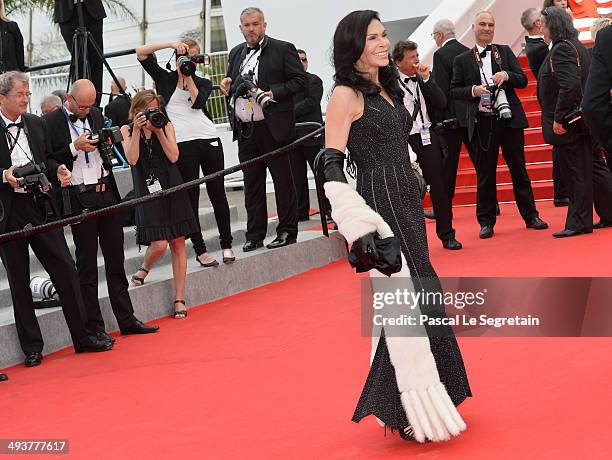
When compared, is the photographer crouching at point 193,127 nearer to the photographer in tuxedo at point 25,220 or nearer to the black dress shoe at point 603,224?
the photographer in tuxedo at point 25,220

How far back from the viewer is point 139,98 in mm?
8250

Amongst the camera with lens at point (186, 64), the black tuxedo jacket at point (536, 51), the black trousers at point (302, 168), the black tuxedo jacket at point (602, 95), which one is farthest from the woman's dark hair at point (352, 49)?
the black trousers at point (302, 168)

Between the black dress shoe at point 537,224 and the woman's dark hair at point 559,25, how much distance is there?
167cm

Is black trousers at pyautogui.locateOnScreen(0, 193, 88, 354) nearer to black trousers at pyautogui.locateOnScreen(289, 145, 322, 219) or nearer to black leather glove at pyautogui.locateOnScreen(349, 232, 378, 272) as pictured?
black leather glove at pyautogui.locateOnScreen(349, 232, 378, 272)

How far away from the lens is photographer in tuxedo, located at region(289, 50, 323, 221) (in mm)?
11539

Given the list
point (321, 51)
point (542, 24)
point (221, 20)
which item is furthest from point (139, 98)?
point (221, 20)

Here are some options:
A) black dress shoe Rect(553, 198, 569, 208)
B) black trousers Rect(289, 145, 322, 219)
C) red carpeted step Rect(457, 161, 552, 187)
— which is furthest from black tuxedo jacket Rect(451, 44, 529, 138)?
red carpeted step Rect(457, 161, 552, 187)

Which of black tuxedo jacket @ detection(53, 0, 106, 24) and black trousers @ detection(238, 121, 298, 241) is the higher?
black tuxedo jacket @ detection(53, 0, 106, 24)

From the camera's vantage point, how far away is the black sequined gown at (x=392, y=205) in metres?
4.65

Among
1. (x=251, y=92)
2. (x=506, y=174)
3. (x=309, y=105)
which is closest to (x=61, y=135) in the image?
(x=251, y=92)

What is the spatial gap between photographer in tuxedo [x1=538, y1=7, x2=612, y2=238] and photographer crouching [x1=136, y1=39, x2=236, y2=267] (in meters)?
2.89

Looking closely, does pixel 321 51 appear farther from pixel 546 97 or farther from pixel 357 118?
pixel 357 118

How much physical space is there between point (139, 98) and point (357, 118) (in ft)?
12.7

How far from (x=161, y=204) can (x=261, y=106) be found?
1.55 m
